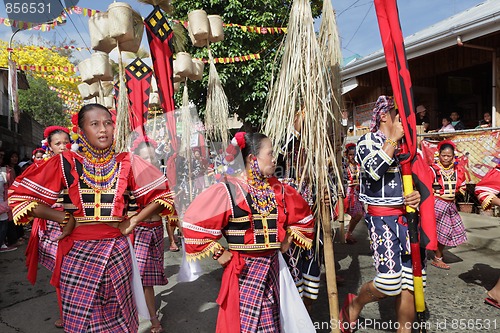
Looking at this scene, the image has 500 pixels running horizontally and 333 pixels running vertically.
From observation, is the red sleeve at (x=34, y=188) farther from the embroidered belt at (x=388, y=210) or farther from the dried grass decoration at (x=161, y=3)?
the dried grass decoration at (x=161, y=3)

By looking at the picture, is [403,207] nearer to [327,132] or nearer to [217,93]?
[327,132]

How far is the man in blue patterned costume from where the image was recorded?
279 centimetres

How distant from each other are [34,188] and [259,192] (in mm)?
1394

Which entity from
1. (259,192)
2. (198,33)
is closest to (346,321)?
(259,192)

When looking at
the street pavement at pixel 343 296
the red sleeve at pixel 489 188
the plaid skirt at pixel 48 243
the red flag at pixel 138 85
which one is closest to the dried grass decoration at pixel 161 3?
the red flag at pixel 138 85

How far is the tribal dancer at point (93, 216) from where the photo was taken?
2227 millimetres

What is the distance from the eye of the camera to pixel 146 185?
2.50 meters

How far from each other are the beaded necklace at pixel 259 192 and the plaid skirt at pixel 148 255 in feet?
4.98

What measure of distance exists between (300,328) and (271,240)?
61 cm

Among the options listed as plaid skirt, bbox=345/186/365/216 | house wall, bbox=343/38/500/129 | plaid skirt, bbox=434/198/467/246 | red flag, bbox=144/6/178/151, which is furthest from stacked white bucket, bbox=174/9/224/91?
house wall, bbox=343/38/500/129

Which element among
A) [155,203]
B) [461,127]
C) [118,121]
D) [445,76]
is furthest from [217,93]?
[445,76]

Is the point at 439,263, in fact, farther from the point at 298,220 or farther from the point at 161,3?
the point at 161,3

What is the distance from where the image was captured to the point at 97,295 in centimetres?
226

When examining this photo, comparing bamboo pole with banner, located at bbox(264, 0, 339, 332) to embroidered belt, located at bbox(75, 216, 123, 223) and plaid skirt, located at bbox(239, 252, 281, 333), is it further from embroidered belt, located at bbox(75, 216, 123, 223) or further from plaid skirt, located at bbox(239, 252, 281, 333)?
embroidered belt, located at bbox(75, 216, 123, 223)
